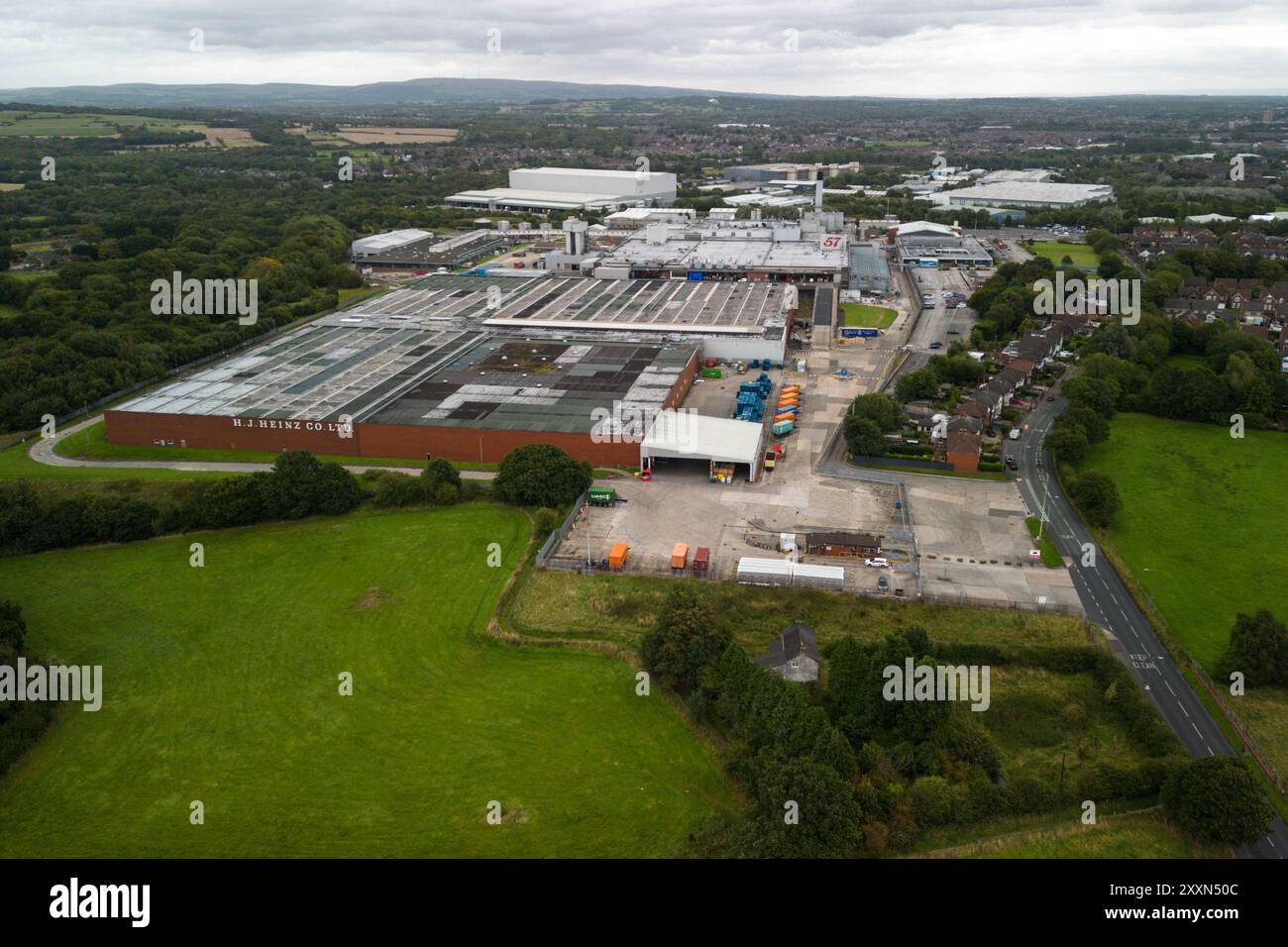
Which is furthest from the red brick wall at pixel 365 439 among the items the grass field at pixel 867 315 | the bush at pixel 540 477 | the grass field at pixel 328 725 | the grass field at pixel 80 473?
the grass field at pixel 867 315

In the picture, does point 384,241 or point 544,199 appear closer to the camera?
point 384,241

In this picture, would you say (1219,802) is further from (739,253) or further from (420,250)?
(420,250)

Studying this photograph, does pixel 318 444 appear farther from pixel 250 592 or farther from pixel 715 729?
pixel 715 729

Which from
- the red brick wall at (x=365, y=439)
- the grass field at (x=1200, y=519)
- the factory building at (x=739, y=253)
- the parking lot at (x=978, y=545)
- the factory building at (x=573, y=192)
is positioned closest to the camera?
the grass field at (x=1200, y=519)

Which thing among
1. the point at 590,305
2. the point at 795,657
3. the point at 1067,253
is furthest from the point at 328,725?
the point at 1067,253

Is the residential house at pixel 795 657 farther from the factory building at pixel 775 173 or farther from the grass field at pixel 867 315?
the factory building at pixel 775 173

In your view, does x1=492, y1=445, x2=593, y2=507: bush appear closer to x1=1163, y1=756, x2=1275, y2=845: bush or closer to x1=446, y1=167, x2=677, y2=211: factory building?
x1=1163, y1=756, x2=1275, y2=845: bush
